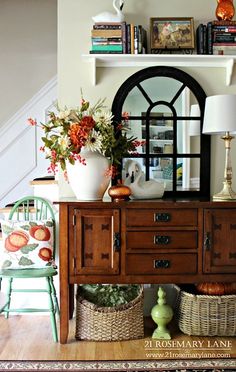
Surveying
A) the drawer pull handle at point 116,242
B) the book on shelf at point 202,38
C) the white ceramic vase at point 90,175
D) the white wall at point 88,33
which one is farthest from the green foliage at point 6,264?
the book on shelf at point 202,38

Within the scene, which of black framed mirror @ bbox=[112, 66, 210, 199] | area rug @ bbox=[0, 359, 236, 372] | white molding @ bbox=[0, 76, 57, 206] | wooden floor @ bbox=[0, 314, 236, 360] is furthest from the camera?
white molding @ bbox=[0, 76, 57, 206]

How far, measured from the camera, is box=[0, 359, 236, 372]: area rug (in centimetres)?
232

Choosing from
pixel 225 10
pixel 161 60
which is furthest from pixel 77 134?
pixel 225 10

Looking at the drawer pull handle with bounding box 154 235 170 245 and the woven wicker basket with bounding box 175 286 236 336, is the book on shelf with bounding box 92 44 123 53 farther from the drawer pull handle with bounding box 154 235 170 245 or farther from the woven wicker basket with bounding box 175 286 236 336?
the woven wicker basket with bounding box 175 286 236 336

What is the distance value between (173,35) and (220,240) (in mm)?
1418

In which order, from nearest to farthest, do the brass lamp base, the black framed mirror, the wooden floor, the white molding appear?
the wooden floor → the brass lamp base → the black framed mirror → the white molding

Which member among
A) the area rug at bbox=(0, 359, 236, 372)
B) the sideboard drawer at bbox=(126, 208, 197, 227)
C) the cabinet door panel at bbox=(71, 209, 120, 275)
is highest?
the sideboard drawer at bbox=(126, 208, 197, 227)

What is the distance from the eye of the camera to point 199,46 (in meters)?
3.01

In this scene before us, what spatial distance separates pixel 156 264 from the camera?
8.63 ft

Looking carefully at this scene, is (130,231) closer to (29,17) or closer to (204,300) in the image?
(204,300)

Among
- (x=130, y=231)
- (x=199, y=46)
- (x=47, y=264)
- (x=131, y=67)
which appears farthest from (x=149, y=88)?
(x=47, y=264)

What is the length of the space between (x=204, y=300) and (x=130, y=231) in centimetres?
→ 65

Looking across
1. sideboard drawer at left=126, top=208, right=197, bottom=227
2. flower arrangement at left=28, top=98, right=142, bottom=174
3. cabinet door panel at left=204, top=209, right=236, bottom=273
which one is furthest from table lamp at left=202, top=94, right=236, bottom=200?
flower arrangement at left=28, top=98, right=142, bottom=174

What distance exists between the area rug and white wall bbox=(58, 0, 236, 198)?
1.70 metres
